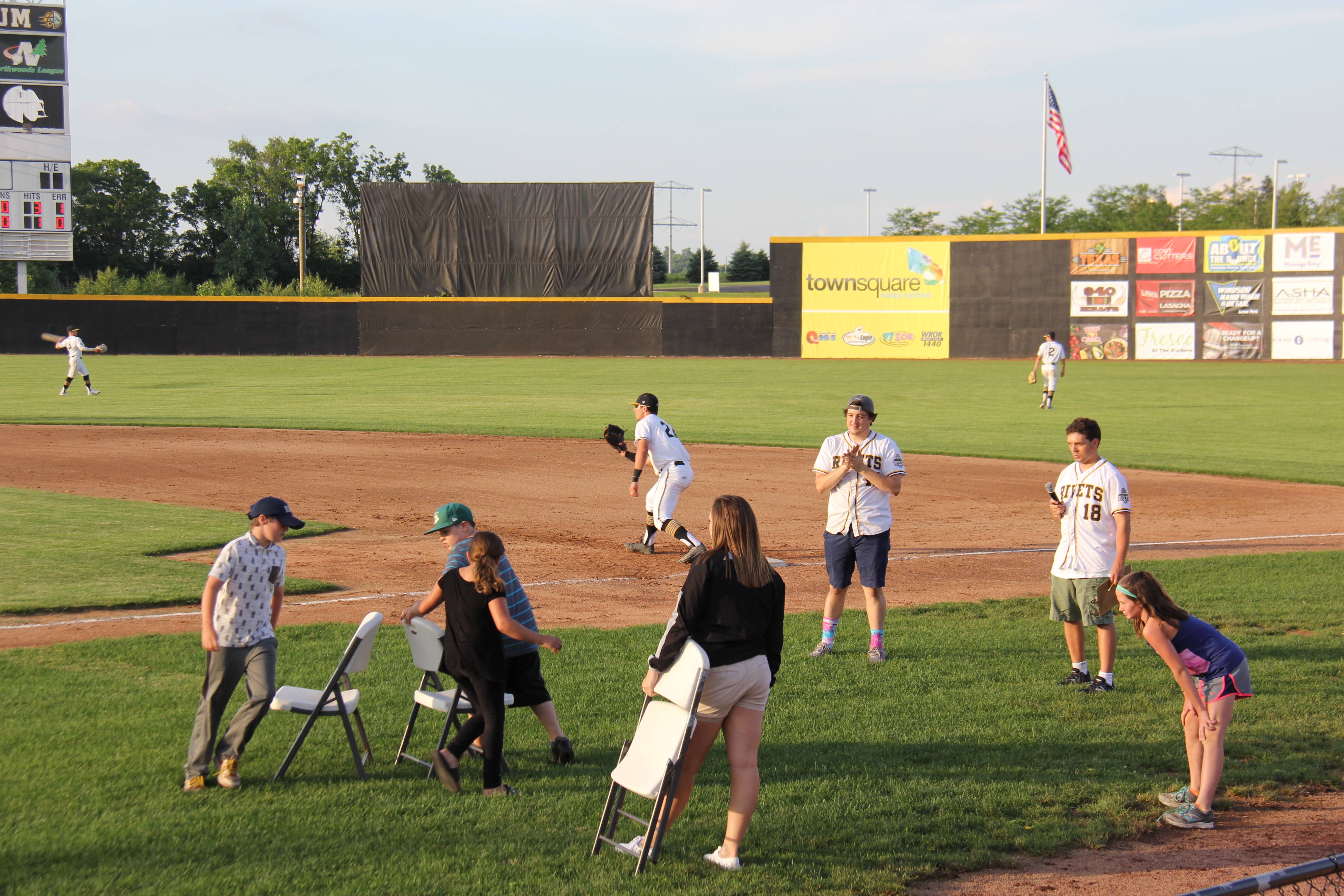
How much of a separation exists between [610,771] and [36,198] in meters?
47.8

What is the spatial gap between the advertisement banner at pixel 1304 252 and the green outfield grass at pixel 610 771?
40732mm

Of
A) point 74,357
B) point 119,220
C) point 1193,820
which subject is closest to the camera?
point 1193,820

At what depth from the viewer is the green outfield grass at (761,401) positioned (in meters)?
22.9

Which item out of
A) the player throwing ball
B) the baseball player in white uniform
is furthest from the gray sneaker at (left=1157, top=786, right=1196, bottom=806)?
the baseball player in white uniform

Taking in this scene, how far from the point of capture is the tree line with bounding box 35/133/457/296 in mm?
74688

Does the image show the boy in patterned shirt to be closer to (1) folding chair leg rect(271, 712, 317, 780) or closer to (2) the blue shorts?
(1) folding chair leg rect(271, 712, 317, 780)

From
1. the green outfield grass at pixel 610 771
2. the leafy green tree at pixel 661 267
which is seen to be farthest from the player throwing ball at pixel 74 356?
the leafy green tree at pixel 661 267

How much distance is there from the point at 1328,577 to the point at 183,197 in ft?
269

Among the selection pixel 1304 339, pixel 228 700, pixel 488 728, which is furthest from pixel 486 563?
pixel 1304 339

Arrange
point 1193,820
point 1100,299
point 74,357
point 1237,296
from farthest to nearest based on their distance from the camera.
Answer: point 1100,299 → point 1237,296 → point 74,357 → point 1193,820

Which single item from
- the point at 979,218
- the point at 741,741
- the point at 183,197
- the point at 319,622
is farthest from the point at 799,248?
the point at 979,218

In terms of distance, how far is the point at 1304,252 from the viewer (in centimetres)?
4356

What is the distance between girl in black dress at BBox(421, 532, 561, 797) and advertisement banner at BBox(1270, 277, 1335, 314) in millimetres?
46247

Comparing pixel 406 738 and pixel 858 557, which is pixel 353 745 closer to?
pixel 406 738
